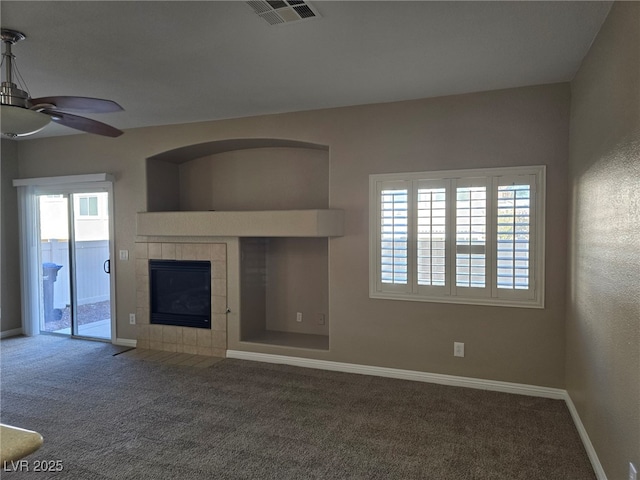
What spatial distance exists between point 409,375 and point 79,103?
11.4ft

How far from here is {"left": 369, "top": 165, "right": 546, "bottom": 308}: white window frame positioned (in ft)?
11.6

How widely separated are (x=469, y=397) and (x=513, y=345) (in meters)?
0.60

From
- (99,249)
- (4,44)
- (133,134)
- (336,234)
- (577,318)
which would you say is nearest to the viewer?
(4,44)

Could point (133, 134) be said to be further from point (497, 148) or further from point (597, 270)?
point (597, 270)

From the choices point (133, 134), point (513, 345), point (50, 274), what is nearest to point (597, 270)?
point (513, 345)

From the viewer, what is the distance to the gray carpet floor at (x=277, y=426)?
256cm

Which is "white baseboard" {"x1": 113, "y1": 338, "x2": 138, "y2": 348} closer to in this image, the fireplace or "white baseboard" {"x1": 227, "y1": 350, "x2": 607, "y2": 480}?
the fireplace

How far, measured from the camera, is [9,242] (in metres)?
5.78

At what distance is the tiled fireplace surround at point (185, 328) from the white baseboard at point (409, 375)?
0.31m

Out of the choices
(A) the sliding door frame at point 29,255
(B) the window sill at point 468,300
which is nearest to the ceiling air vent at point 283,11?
(B) the window sill at point 468,300

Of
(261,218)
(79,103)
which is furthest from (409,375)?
(79,103)

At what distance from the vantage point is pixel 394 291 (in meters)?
4.04

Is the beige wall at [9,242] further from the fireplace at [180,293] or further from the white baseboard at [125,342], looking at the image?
the fireplace at [180,293]

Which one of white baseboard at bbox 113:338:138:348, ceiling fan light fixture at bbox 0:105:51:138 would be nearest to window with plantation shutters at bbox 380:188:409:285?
ceiling fan light fixture at bbox 0:105:51:138
